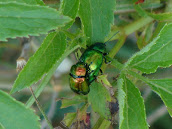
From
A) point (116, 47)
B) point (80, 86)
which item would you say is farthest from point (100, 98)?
point (116, 47)

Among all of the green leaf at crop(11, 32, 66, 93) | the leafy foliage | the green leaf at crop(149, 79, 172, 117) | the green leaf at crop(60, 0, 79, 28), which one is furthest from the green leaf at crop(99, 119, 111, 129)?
the green leaf at crop(60, 0, 79, 28)

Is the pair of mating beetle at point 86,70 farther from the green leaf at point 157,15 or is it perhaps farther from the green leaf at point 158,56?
the green leaf at point 157,15

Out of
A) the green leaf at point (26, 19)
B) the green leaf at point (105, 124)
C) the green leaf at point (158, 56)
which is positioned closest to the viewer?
the green leaf at point (26, 19)

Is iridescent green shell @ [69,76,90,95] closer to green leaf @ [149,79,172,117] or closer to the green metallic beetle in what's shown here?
the green metallic beetle

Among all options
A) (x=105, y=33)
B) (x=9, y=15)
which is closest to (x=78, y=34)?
(x=105, y=33)

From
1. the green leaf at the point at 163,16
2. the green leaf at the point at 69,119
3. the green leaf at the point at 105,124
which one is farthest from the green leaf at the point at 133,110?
the green leaf at the point at 163,16

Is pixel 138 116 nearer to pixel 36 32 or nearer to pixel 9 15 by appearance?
pixel 36 32

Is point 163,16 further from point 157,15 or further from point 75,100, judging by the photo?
point 75,100
